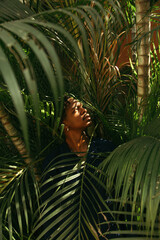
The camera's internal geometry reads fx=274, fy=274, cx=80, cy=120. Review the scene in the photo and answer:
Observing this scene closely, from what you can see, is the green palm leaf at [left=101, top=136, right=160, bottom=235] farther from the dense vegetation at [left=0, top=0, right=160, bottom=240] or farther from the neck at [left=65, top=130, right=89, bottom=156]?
the neck at [left=65, top=130, right=89, bottom=156]

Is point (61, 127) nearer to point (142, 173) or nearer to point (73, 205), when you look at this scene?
point (73, 205)

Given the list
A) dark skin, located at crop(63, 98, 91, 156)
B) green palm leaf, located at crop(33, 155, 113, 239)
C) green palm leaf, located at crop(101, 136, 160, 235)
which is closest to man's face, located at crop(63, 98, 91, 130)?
dark skin, located at crop(63, 98, 91, 156)

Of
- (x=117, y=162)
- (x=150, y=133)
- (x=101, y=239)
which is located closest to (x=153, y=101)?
(x=150, y=133)

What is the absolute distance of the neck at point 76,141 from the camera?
1014 millimetres

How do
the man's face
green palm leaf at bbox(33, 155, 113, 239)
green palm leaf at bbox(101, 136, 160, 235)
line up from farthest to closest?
the man's face → green palm leaf at bbox(33, 155, 113, 239) → green palm leaf at bbox(101, 136, 160, 235)

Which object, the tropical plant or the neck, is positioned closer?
the tropical plant

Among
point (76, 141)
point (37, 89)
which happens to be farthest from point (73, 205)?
point (37, 89)

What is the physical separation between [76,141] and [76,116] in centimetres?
11

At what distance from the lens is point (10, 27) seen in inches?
15.7

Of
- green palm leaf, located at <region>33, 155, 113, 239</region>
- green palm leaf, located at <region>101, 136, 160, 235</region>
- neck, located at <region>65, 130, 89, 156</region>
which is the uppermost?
neck, located at <region>65, 130, 89, 156</region>

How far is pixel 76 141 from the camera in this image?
3.35 ft

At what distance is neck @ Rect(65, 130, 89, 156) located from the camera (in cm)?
101

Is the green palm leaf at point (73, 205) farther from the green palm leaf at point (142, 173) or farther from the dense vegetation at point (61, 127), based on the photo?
the green palm leaf at point (142, 173)

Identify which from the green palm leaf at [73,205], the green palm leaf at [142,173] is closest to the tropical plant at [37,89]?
the green palm leaf at [73,205]
